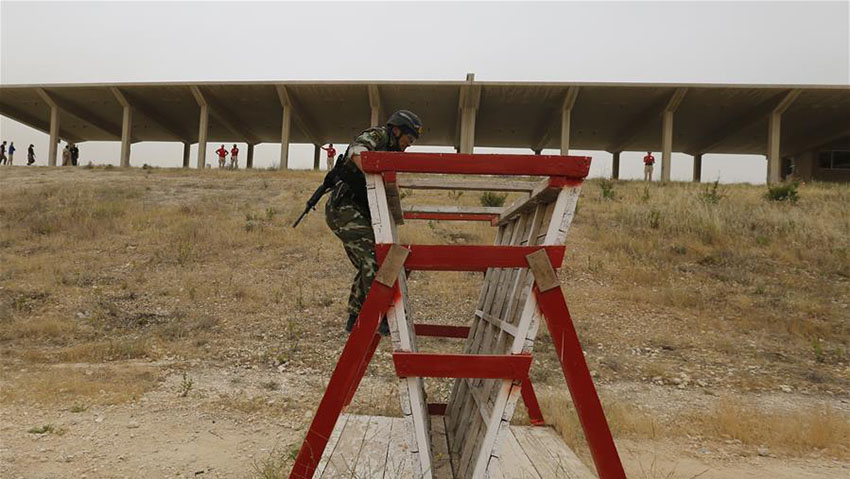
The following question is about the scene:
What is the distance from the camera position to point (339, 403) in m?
2.38

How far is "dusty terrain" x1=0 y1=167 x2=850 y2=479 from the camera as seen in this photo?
4.26 metres

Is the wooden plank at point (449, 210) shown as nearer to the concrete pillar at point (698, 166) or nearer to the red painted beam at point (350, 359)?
the red painted beam at point (350, 359)

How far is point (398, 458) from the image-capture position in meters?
3.21

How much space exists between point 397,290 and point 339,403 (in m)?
0.57

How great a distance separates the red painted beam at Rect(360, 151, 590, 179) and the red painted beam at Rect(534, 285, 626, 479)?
0.51 m

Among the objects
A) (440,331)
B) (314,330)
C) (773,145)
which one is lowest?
(314,330)

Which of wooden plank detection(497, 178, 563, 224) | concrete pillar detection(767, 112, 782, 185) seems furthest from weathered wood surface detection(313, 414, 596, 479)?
concrete pillar detection(767, 112, 782, 185)

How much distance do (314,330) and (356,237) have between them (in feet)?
14.6

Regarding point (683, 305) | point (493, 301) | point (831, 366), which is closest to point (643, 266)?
point (683, 305)

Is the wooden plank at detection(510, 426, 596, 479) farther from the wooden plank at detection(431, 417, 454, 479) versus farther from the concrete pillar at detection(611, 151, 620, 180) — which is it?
the concrete pillar at detection(611, 151, 620, 180)

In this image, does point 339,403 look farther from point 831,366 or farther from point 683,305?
point 683,305

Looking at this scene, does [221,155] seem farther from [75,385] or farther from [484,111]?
[75,385]

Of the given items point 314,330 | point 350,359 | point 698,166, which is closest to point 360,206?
point 350,359

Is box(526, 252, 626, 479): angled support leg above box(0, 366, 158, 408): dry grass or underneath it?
above
